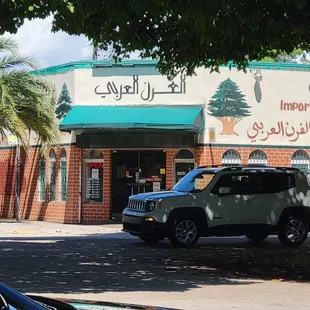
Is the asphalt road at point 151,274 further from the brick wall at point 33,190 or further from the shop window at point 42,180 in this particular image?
the shop window at point 42,180

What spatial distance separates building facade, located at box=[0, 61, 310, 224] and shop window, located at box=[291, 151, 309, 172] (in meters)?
0.04

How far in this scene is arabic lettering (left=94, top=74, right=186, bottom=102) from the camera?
2694cm

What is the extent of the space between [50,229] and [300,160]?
32.3ft

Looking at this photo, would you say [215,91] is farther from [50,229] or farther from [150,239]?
[150,239]

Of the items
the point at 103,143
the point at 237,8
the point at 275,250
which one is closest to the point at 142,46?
the point at 237,8

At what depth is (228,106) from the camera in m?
27.0

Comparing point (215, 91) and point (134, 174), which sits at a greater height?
point (215, 91)

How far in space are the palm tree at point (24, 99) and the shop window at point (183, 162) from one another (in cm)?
468

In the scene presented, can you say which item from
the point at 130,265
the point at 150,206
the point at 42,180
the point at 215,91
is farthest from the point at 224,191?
the point at 42,180

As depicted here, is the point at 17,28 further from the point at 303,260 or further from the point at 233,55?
the point at 303,260

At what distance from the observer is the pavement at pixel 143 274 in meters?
10.7

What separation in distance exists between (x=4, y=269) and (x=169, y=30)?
17.8 ft

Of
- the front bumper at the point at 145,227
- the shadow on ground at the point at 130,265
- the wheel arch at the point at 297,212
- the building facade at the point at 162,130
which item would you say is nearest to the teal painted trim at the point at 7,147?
the building facade at the point at 162,130

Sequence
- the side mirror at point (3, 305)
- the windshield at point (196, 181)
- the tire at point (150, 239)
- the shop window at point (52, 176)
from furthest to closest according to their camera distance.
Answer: the shop window at point (52, 176) < the tire at point (150, 239) < the windshield at point (196, 181) < the side mirror at point (3, 305)
